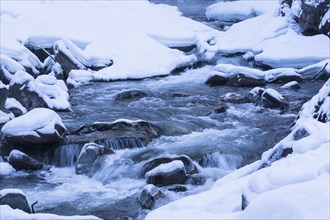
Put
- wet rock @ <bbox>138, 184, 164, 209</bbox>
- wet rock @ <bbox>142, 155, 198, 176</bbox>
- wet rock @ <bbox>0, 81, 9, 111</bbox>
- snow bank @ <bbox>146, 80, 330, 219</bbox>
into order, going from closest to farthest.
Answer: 1. snow bank @ <bbox>146, 80, 330, 219</bbox>
2. wet rock @ <bbox>138, 184, 164, 209</bbox>
3. wet rock @ <bbox>142, 155, 198, 176</bbox>
4. wet rock @ <bbox>0, 81, 9, 111</bbox>

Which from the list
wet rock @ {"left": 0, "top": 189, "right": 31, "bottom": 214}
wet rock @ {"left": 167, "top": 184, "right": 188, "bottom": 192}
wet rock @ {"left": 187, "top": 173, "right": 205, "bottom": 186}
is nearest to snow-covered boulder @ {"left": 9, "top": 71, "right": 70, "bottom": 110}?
wet rock @ {"left": 187, "top": 173, "right": 205, "bottom": 186}

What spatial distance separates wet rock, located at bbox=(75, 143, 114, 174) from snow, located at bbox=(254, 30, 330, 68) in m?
7.78

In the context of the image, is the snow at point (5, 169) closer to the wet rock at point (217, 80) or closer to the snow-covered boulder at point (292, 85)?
the wet rock at point (217, 80)

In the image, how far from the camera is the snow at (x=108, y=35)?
566 inches

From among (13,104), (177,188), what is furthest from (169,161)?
(13,104)

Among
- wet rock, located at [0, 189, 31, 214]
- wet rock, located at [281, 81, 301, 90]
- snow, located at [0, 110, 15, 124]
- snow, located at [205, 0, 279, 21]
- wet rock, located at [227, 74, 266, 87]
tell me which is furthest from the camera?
snow, located at [205, 0, 279, 21]

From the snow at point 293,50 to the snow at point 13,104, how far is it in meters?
7.43

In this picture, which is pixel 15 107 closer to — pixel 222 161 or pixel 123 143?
pixel 123 143

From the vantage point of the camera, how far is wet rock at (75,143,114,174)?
779cm

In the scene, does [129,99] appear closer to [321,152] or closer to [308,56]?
[308,56]

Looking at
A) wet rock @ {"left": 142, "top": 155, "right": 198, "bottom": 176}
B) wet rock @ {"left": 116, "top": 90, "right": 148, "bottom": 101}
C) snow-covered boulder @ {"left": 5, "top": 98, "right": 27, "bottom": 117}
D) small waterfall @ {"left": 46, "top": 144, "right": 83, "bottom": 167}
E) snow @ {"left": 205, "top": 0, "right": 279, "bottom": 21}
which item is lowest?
snow @ {"left": 205, "top": 0, "right": 279, "bottom": 21}

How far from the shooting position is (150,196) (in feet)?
20.7

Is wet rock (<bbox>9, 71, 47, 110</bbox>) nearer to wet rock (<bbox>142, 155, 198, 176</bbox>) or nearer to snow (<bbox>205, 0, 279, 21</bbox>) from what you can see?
wet rock (<bbox>142, 155, 198, 176</bbox>)

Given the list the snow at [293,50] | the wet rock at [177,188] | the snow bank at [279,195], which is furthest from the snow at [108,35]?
the snow bank at [279,195]
